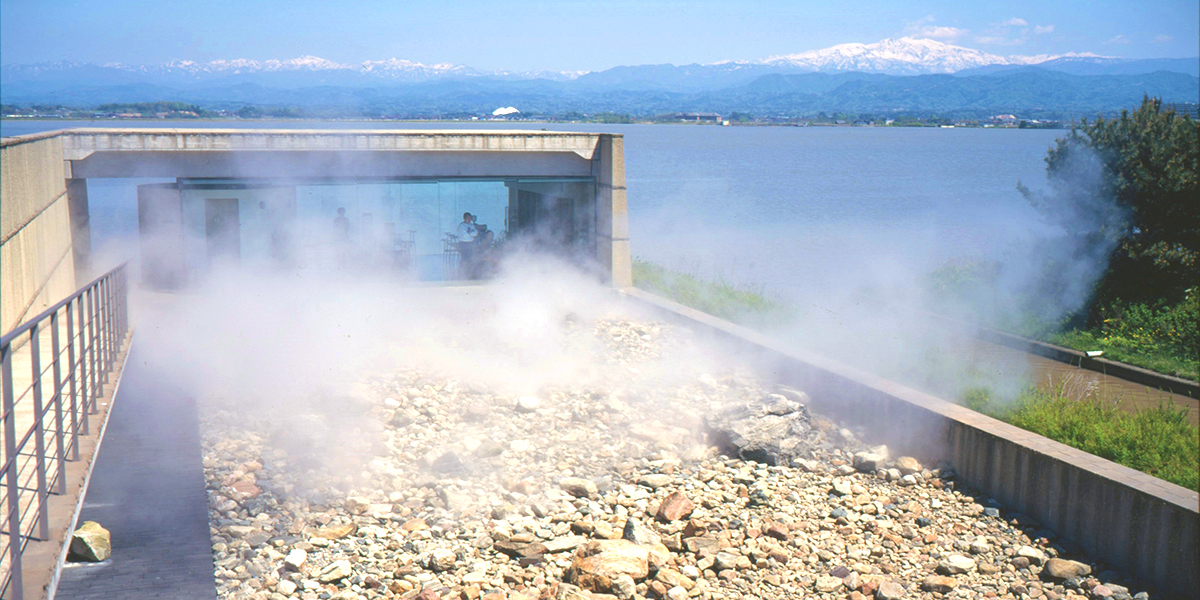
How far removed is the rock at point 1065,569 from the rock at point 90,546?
23.9ft

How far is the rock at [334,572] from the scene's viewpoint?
→ 304 inches

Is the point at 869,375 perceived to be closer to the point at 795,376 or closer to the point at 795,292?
the point at 795,376

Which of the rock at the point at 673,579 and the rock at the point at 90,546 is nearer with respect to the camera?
the rock at the point at 90,546

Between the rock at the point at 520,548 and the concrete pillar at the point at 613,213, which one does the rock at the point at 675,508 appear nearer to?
the rock at the point at 520,548

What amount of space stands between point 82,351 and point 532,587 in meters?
3.82

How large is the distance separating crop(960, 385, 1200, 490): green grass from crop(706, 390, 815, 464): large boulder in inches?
78.4

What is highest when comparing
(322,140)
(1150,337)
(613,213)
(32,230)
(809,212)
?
(322,140)

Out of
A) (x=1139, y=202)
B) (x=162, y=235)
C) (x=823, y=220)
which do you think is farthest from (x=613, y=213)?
(x=823, y=220)

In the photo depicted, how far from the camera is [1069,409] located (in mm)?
9977

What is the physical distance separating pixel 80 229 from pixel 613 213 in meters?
10.7

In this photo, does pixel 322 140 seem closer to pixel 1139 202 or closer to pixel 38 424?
pixel 38 424

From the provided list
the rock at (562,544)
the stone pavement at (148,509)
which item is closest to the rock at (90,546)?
the stone pavement at (148,509)

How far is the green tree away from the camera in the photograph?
17.1 metres

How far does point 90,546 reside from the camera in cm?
684
